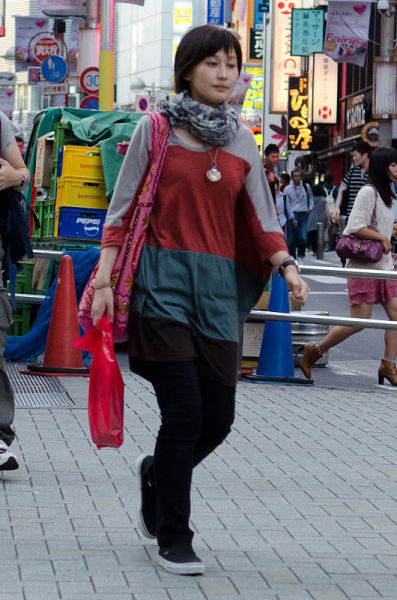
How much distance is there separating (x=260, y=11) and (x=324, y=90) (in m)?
14.8

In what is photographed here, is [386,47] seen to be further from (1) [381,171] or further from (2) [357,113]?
(1) [381,171]

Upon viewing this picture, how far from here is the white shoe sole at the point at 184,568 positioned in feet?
14.1

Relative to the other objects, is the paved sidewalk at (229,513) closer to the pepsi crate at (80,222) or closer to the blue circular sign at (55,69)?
the pepsi crate at (80,222)

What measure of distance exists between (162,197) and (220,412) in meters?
0.74

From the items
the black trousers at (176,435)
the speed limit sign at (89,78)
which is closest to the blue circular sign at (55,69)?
the speed limit sign at (89,78)

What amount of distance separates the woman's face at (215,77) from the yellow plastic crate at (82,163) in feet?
23.0

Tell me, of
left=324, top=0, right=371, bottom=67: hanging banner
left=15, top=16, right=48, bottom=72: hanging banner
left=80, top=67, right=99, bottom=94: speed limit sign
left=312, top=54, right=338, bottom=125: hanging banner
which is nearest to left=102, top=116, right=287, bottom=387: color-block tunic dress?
left=80, top=67, right=99, bottom=94: speed limit sign

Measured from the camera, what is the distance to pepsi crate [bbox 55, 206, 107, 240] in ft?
37.3

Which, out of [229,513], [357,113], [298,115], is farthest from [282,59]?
[229,513]

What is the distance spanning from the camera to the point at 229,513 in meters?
5.33

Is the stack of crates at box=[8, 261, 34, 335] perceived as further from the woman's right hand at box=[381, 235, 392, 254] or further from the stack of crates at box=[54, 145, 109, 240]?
the woman's right hand at box=[381, 235, 392, 254]

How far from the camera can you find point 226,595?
4.12 metres

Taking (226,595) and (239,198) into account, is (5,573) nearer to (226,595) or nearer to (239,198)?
(226,595)

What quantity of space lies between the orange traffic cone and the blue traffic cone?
4.27 feet
